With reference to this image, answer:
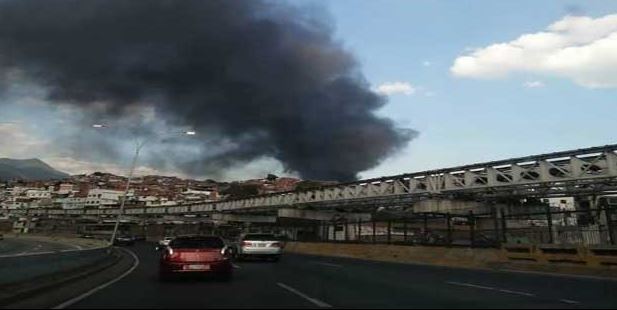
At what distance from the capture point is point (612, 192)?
41906mm

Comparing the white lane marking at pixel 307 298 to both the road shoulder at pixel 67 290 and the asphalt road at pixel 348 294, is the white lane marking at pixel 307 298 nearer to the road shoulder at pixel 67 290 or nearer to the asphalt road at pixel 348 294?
the asphalt road at pixel 348 294

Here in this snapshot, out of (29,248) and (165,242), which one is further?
(29,248)

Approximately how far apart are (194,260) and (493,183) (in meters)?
28.7

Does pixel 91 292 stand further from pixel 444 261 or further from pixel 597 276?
pixel 444 261

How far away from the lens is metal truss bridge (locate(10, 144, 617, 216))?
35469mm

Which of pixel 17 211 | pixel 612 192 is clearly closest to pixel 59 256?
pixel 612 192

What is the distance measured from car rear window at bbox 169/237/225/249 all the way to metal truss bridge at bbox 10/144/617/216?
24.7 m

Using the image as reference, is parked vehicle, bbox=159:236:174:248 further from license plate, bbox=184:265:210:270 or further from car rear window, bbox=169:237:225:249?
license plate, bbox=184:265:210:270

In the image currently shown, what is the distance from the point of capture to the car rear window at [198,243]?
1878 centimetres

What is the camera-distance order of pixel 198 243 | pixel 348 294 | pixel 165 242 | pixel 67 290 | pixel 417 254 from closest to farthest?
1. pixel 348 294
2. pixel 67 290
3. pixel 198 243
4. pixel 417 254
5. pixel 165 242

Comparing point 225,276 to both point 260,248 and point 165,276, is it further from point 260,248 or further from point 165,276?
point 260,248

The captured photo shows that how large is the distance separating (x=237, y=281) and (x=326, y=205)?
167ft

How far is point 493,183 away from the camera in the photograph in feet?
137

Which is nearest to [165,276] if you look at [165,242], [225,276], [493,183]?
[225,276]
